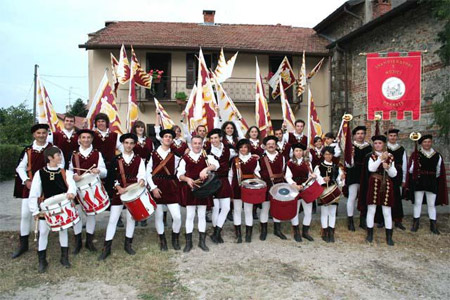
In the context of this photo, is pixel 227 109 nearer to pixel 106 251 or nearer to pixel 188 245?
pixel 188 245

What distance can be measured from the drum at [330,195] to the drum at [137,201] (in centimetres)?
283

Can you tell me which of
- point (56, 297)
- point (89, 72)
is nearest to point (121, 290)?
point (56, 297)

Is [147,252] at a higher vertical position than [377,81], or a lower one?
lower

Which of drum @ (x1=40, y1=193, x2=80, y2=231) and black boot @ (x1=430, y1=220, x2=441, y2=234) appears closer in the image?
drum @ (x1=40, y1=193, x2=80, y2=231)

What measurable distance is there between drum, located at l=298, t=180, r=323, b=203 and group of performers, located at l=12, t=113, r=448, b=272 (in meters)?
0.04

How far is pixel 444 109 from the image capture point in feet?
22.1

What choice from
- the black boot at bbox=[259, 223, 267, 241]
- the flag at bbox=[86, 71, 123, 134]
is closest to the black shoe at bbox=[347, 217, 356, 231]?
the black boot at bbox=[259, 223, 267, 241]

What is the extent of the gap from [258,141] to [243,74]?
11.4 meters

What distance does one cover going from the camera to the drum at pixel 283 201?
18.4 ft

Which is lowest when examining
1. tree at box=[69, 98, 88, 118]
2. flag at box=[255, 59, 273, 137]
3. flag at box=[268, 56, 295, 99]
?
flag at box=[255, 59, 273, 137]

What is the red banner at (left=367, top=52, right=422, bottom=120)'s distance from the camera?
6.54m

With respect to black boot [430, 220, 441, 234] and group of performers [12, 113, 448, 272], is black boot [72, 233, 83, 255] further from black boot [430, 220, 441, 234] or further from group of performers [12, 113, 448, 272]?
black boot [430, 220, 441, 234]

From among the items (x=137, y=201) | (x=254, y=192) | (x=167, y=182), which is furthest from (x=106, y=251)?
(x=254, y=192)

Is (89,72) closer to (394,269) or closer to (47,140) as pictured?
(47,140)
